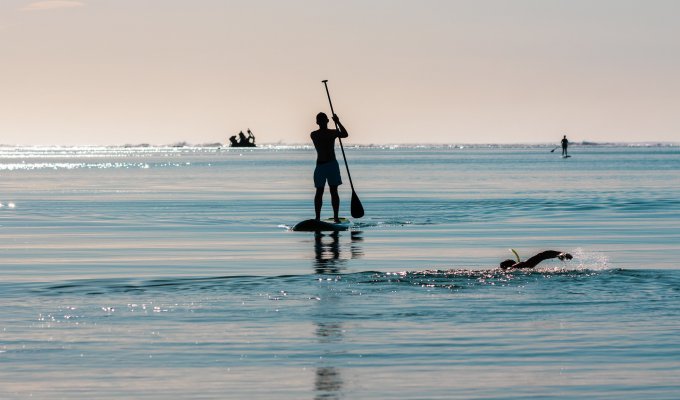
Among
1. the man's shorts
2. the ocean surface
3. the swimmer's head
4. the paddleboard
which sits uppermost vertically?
the swimmer's head

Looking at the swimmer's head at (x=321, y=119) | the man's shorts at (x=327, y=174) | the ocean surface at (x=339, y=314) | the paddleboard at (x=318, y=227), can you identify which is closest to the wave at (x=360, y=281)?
the ocean surface at (x=339, y=314)

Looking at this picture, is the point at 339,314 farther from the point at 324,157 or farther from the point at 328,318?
the point at 324,157

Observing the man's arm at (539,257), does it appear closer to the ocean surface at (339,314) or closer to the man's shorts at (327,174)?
the ocean surface at (339,314)

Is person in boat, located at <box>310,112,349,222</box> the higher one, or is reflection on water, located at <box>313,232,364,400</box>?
person in boat, located at <box>310,112,349,222</box>

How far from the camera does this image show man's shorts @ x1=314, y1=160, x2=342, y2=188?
22.7m

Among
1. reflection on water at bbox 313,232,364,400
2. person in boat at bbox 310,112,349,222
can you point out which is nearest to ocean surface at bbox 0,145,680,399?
reflection on water at bbox 313,232,364,400

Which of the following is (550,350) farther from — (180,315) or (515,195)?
(515,195)

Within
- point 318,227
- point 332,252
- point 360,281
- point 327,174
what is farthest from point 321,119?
point 360,281

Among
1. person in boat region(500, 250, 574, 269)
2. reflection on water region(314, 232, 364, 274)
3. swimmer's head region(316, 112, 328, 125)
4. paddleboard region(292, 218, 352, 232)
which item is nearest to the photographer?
person in boat region(500, 250, 574, 269)

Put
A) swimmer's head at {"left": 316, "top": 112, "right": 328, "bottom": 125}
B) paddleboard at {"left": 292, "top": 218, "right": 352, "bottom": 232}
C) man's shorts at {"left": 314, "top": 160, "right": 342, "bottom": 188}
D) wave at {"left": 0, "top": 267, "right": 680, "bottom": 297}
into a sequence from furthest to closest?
man's shorts at {"left": 314, "top": 160, "right": 342, "bottom": 188}, swimmer's head at {"left": 316, "top": 112, "right": 328, "bottom": 125}, paddleboard at {"left": 292, "top": 218, "right": 352, "bottom": 232}, wave at {"left": 0, "top": 267, "right": 680, "bottom": 297}

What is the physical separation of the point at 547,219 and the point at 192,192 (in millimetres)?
18543

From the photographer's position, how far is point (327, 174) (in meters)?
22.8

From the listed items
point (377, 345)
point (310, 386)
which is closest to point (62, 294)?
point (377, 345)

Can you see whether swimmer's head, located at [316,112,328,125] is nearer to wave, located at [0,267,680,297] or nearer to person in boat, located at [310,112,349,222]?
person in boat, located at [310,112,349,222]
